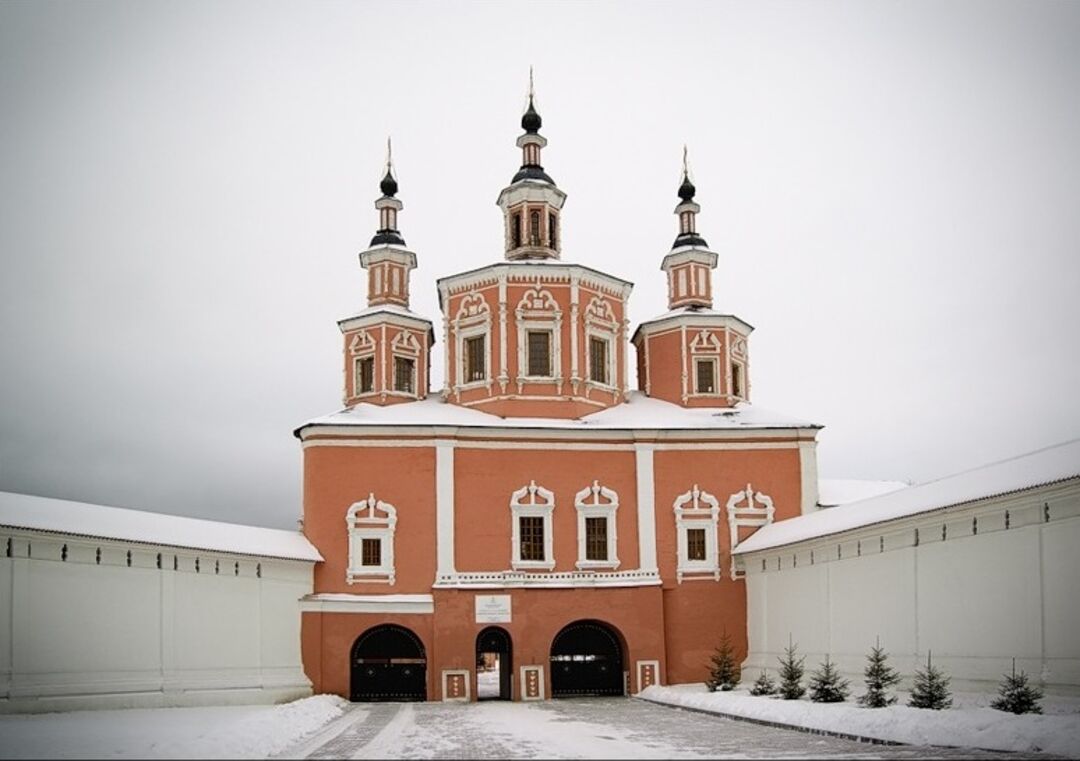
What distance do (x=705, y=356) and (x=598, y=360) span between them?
3.40 meters

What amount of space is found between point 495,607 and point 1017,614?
1391 centimetres

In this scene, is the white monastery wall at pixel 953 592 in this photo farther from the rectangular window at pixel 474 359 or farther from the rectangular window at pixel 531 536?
the rectangular window at pixel 474 359

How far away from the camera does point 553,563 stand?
3209cm

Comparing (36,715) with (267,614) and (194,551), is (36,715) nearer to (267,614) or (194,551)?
(194,551)

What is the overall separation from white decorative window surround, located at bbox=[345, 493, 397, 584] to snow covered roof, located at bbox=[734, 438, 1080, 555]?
31.4 ft

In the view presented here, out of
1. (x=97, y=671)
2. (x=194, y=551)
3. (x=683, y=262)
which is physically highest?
(x=683, y=262)

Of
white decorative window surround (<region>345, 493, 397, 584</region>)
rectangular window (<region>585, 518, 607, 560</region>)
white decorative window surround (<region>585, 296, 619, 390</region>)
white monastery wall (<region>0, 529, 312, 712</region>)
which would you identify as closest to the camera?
white monastery wall (<region>0, 529, 312, 712</region>)

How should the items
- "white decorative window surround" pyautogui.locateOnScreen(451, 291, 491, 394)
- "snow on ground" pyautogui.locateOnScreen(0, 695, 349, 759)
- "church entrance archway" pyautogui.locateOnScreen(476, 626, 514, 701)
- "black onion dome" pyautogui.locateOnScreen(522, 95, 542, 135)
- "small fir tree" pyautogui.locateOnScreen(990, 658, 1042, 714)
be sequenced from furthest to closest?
1. "black onion dome" pyautogui.locateOnScreen(522, 95, 542, 135)
2. "white decorative window surround" pyautogui.locateOnScreen(451, 291, 491, 394)
3. "church entrance archway" pyautogui.locateOnScreen(476, 626, 514, 701)
4. "small fir tree" pyautogui.locateOnScreen(990, 658, 1042, 714)
5. "snow on ground" pyautogui.locateOnScreen(0, 695, 349, 759)

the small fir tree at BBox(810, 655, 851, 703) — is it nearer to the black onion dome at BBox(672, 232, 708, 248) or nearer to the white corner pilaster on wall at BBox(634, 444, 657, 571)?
the white corner pilaster on wall at BBox(634, 444, 657, 571)

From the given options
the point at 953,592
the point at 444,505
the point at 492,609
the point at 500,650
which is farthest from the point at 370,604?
the point at 953,592

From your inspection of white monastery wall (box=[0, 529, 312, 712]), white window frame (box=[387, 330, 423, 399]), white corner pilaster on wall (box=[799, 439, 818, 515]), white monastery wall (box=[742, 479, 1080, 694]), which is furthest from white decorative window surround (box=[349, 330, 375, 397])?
white monastery wall (box=[742, 479, 1080, 694])

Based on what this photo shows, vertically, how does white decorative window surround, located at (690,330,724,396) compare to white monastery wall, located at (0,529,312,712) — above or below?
above

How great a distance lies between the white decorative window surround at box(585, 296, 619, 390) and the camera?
34.9 metres

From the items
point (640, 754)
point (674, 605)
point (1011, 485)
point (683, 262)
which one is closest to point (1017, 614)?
point (1011, 485)
